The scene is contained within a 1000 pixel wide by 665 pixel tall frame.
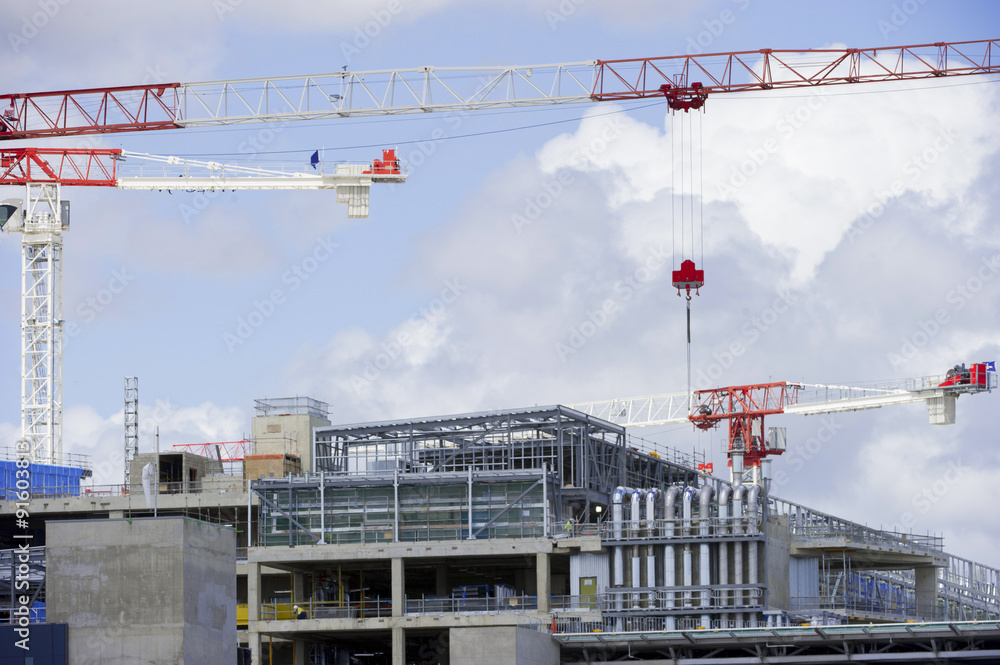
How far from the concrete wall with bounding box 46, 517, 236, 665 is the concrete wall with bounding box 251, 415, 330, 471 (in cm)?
4672

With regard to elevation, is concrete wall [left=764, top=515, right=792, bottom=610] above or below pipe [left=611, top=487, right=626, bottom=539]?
below

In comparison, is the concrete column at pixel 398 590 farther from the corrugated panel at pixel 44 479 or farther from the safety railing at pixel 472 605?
the corrugated panel at pixel 44 479

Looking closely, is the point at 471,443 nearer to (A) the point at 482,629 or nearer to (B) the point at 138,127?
(A) the point at 482,629

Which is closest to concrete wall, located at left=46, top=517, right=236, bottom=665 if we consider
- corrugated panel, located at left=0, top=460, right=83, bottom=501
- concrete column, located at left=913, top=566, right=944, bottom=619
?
corrugated panel, located at left=0, top=460, right=83, bottom=501

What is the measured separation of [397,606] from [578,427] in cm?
1961

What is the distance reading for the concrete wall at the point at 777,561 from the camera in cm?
10619

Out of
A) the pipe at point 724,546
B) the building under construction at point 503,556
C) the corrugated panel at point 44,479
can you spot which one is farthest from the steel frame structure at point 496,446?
the corrugated panel at point 44,479

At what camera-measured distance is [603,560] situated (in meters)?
109

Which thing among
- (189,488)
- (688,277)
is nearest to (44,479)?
(189,488)

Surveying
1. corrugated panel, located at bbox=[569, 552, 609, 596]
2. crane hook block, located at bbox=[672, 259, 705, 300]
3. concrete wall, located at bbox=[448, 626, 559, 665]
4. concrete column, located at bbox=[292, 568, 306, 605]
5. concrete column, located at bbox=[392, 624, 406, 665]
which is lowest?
concrete column, located at bbox=[392, 624, 406, 665]

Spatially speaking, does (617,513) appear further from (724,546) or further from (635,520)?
(724,546)

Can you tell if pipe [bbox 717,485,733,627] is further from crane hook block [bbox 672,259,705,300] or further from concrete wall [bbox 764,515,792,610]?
crane hook block [bbox 672,259,705,300]

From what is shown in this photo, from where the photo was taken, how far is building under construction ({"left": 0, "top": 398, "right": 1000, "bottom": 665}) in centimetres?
9562

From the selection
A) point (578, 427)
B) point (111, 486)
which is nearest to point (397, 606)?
point (578, 427)
